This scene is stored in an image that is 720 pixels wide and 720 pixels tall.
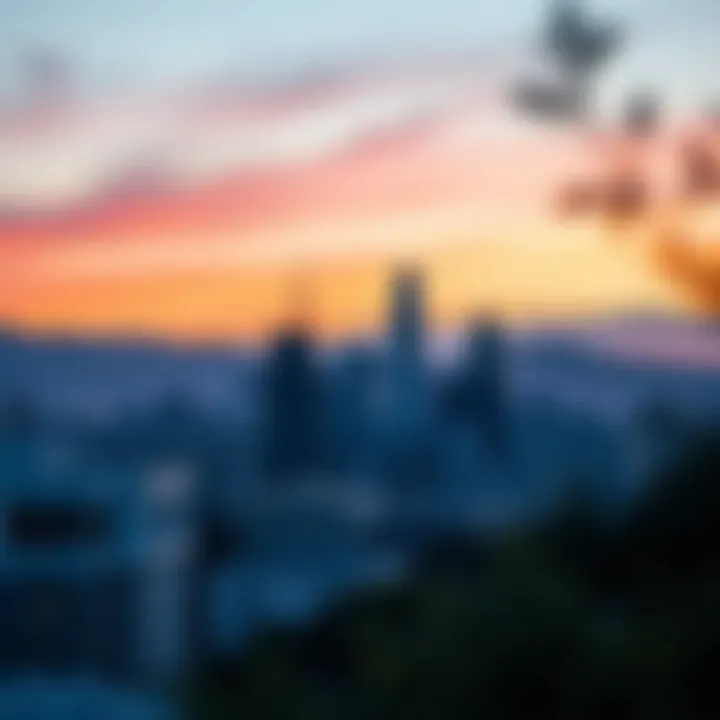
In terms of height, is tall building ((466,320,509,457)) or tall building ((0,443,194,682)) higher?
tall building ((466,320,509,457))

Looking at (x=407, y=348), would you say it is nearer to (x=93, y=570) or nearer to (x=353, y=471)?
(x=353, y=471)

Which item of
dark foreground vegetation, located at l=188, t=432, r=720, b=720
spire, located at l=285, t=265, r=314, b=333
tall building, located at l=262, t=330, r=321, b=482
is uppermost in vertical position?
spire, located at l=285, t=265, r=314, b=333

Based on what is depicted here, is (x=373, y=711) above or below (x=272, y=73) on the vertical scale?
below

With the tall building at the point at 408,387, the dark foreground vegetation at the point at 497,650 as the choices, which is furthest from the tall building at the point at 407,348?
the dark foreground vegetation at the point at 497,650

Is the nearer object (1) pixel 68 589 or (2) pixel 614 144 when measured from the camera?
(1) pixel 68 589

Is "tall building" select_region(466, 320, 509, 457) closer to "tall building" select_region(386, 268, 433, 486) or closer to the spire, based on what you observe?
"tall building" select_region(386, 268, 433, 486)

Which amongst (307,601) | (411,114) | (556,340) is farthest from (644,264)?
(307,601)

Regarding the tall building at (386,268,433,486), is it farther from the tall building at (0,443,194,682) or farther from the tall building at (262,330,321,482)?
the tall building at (0,443,194,682)

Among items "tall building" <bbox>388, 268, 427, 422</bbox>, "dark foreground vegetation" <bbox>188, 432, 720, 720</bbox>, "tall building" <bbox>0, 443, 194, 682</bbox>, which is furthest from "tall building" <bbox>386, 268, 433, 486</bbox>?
"tall building" <bbox>0, 443, 194, 682</bbox>

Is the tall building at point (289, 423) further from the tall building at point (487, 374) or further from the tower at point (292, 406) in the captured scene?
the tall building at point (487, 374)

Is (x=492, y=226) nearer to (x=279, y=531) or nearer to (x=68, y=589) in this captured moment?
(x=279, y=531)

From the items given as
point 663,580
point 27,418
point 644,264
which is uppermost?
point 644,264
